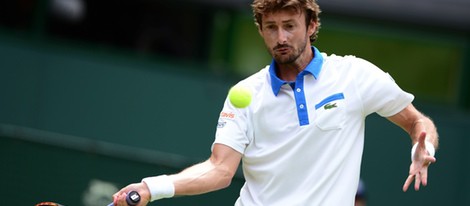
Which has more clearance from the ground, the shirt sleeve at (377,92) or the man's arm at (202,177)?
the shirt sleeve at (377,92)

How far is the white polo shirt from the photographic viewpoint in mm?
4996

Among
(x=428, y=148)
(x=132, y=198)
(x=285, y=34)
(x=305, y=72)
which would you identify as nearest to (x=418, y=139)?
(x=428, y=148)

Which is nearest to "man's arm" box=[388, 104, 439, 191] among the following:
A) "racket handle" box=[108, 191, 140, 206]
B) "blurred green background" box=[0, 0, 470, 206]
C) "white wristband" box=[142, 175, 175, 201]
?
"white wristband" box=[142, 175, 175, 201]

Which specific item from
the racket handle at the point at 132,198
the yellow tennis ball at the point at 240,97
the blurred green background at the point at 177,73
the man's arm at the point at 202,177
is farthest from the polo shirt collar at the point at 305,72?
the blurred green background at the point at 177,73

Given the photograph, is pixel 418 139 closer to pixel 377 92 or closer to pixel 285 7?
pixel 377 92

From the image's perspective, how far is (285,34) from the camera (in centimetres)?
503

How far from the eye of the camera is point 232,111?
5.06m

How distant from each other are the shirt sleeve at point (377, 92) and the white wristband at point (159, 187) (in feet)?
3.29

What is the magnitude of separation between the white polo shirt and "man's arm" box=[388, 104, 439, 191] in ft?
0.35

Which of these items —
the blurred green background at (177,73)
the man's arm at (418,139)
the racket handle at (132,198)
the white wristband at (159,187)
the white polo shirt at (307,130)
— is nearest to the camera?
the racket handle at (132,198)

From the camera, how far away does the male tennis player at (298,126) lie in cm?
498

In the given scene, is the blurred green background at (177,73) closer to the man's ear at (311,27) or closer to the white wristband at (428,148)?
the man's ear at (311,27)

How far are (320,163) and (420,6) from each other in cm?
584

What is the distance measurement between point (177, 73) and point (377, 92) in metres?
5.65
